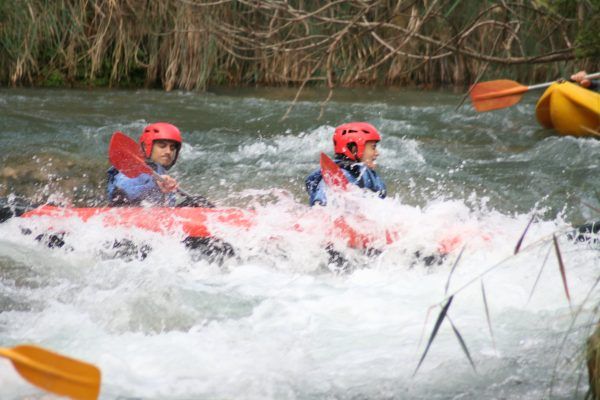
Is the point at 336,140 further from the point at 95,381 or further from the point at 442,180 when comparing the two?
the point at 95,381

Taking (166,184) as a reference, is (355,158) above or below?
above

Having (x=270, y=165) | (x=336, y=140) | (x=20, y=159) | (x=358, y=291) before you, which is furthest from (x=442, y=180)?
(x=20, y=159)

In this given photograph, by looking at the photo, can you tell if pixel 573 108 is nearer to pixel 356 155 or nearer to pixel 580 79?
pixel 356 155

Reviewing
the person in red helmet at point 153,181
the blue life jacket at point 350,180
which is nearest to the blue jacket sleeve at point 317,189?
the blue life jacket at point 350,180

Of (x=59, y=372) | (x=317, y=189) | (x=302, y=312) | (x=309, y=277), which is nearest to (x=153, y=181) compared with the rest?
(x=317, y=189)

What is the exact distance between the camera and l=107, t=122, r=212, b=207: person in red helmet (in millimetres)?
5785

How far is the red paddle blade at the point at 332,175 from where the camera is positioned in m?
5.48

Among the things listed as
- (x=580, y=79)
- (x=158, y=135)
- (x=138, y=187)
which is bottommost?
(x=138, y=187)

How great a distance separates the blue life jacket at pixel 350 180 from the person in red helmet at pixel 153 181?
673 millimetres

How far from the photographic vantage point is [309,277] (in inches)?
204

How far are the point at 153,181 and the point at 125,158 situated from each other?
0.22 metres

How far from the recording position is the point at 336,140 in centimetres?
588

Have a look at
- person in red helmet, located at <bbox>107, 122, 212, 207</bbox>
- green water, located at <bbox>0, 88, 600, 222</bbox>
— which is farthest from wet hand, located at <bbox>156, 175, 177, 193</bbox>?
green water, located at <bbox>0, 88, 600, 222</bbox>

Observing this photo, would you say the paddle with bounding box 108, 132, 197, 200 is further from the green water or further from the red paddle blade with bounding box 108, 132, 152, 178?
the green water
